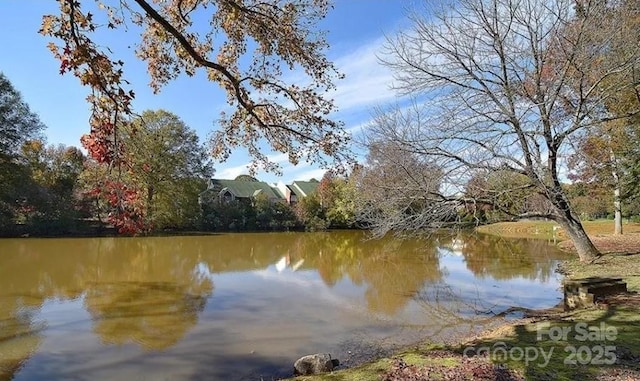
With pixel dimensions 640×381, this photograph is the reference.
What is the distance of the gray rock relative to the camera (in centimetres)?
552

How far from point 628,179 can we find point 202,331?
1510 centimetres

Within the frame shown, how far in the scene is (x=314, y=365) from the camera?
18.2ft

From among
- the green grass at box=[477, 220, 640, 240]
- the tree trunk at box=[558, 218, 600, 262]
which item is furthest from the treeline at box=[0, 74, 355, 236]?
the green grass at box=[477, 220, 640, 240]

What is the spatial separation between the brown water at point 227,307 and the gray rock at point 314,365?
12.6 inches

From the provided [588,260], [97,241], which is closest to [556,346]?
[588,260]

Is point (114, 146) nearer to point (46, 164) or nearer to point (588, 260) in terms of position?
point (588, 260)

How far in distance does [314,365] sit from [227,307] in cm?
476

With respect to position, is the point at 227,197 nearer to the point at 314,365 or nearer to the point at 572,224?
the point at 572,224

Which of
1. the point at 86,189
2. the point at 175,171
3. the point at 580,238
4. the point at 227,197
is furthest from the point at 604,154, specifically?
the point at 227,197

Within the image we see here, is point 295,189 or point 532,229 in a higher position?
point 295,189

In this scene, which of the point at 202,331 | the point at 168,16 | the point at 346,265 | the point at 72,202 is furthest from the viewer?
the point at 72,202

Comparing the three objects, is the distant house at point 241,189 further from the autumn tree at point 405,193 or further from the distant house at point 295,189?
the autumn tree at point 405,193

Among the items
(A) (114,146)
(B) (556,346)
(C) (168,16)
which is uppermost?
(C) (168,16)

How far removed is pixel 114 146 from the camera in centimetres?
425
